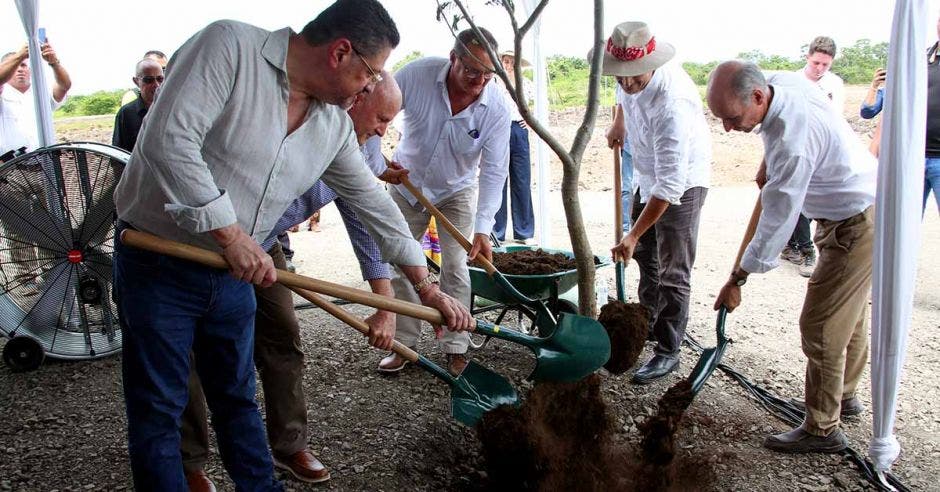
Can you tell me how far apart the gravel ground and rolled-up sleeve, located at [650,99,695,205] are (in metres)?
1.06

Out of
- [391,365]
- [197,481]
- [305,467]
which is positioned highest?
[197,481]

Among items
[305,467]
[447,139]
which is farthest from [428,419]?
[447,139]

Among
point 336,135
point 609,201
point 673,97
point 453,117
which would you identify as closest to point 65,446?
point 336,135

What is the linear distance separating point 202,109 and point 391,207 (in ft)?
2.62

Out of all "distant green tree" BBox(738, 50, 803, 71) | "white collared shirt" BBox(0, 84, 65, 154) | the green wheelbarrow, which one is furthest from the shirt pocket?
"distant green tree" BBox(738, 50, 803, 71)

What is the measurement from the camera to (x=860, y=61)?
20594 millimetres

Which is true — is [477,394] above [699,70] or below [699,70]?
below

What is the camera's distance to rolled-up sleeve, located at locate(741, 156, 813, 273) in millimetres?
2705

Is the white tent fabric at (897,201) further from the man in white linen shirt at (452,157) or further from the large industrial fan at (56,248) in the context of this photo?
the large industrial fan at (56,248)

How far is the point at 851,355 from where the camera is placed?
10.7 feet

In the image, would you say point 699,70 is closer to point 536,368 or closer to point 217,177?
point 536,368

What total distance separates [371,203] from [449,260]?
4.97 feet

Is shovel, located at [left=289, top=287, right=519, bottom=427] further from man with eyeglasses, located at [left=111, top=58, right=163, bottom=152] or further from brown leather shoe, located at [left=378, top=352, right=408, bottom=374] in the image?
man with eyeglasses, located at [left=111, top=58, right=163, bottom=152]

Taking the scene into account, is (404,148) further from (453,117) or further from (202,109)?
(202,109)
